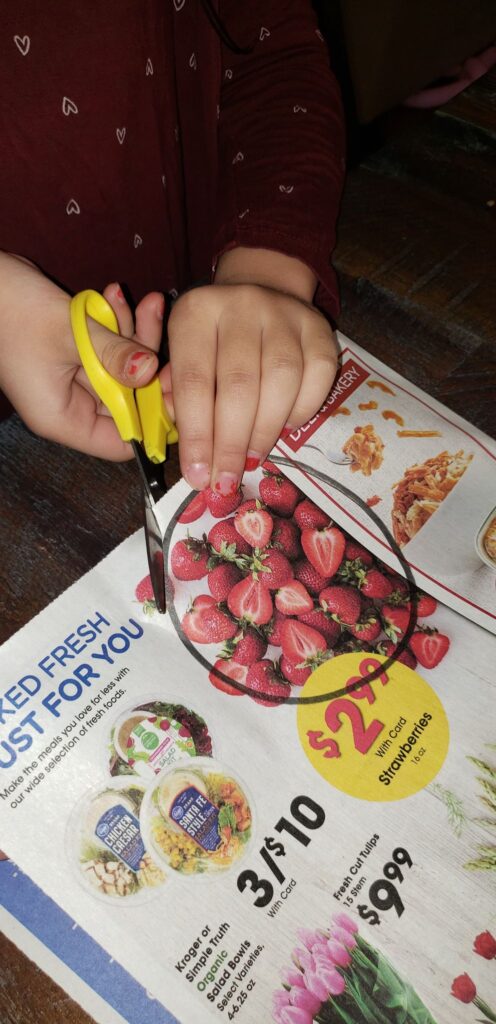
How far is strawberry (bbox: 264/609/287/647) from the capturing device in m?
0.42

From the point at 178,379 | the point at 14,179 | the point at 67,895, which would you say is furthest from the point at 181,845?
the point at 14,179

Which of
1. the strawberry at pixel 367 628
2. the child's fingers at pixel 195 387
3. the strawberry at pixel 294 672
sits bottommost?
the strawberry at pixel 294 672

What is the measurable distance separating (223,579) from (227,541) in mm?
26

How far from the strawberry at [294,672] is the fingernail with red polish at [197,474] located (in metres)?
0.13

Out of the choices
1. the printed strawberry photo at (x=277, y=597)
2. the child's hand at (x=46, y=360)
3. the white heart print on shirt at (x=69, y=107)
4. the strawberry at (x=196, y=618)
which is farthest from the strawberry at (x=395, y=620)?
the white heart print on shirt at (x=69, y=107)

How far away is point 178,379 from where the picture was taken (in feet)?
1.45

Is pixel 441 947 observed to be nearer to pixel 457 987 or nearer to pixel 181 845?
pixel 457 987

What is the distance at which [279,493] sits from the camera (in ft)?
1.51

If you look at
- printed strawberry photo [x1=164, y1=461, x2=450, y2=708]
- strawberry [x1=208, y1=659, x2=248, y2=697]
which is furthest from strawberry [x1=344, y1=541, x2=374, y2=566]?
strawberry [x1=208, y1=659, x2=248, y2=697]

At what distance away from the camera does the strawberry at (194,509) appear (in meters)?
0.45

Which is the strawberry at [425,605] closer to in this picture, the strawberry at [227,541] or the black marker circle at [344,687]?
the black marker circle at [344,687]

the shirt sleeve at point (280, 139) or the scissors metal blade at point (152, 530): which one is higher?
the shirt sleeve at point (280, 139)

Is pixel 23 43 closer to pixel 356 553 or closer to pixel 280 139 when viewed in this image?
pixel 280 139

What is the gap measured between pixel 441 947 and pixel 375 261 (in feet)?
1.65
